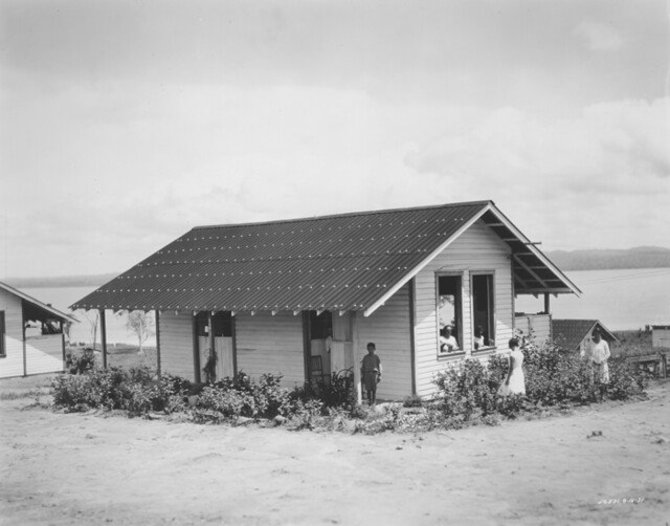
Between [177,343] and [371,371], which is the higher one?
[177,343]

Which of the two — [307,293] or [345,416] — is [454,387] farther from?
[307,293]

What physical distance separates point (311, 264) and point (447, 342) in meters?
3.84

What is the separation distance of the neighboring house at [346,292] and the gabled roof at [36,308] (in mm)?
7002

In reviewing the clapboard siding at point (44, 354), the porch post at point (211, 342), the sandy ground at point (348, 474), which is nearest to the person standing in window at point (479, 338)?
the sandy ground at point (348, 474)

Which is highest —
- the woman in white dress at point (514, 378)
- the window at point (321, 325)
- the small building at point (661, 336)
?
the window at point (321, 325)

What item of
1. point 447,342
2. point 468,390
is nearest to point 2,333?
point 447,342

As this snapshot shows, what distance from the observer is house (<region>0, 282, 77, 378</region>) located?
1129 inches

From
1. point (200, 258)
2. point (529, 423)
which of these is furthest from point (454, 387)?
point (200, 258)

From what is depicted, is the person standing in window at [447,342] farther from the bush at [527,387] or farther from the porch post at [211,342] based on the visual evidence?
the porch post at [211,342]

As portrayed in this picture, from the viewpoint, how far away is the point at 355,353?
15.9 meters

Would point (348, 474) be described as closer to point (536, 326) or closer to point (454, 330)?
point (454, 330)

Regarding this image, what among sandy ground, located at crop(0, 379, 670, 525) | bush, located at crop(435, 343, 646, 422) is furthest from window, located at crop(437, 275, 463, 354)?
sandy ground, located at crop(0, 379, 670, 525)

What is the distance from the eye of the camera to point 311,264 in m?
19.3

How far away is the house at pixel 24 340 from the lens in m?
28.7
